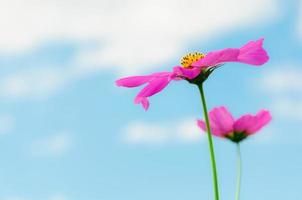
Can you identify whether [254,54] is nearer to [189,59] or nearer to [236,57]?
[236,57]

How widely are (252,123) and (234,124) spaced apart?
0.10 ft

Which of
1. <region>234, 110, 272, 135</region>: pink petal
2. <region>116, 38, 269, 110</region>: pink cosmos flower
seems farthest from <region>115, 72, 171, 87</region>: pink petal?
<region>234, 110, 272, 135</region>: pink petal

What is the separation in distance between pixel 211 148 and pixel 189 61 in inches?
12.2

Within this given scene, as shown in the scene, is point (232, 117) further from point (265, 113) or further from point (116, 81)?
point (116, 81)

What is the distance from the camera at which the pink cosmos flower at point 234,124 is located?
27.8 inches

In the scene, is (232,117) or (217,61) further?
(232,117)

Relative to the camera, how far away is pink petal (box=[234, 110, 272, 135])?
71 cm

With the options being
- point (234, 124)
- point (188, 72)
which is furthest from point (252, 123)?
point (188, 72)

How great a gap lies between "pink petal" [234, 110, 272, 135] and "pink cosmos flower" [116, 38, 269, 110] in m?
0.09

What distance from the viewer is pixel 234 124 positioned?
2.43ft

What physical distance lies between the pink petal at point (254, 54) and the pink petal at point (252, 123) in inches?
3.3

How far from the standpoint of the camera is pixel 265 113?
0.72 m

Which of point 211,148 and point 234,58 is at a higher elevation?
point 234,58

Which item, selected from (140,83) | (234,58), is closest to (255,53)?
(234,58)
